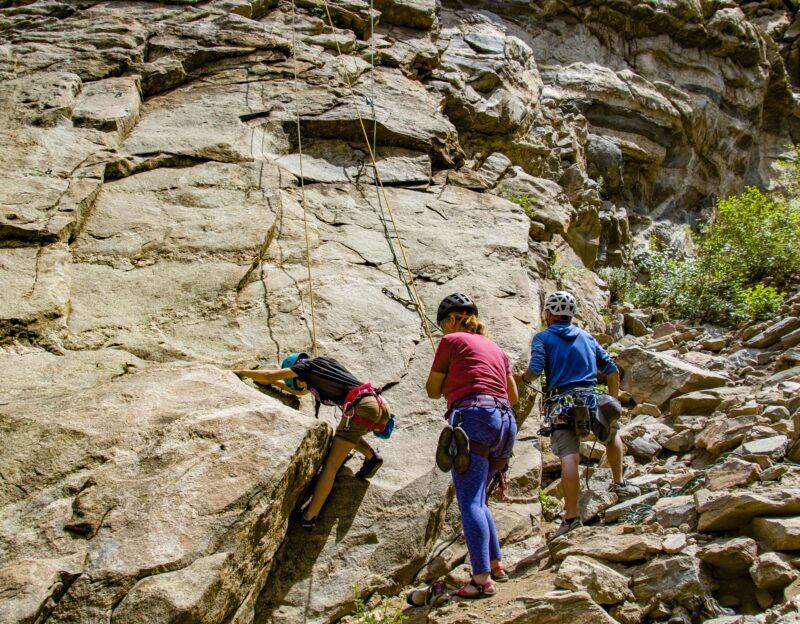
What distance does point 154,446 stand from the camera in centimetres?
451

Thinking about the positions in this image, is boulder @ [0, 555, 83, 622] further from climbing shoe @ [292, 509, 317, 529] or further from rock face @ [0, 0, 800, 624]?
climbing shoe @ [292, 509, 317, 529]

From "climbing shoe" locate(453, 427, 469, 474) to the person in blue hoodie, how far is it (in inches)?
45.6


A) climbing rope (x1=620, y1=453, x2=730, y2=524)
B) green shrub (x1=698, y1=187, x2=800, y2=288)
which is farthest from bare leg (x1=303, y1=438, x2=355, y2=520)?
green shrub (x1=698, y1=187, x2=800, y2=288)

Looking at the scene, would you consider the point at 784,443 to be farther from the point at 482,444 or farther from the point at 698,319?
the point at 698,319

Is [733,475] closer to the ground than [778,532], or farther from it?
closer to the ground

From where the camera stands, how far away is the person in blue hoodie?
5.39 m

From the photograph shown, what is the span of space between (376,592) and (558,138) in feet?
37.2

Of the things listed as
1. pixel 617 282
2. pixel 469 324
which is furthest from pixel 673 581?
pixel 617 282

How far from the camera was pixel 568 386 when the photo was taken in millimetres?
5691

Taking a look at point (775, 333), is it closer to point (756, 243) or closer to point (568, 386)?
point (756, 243)

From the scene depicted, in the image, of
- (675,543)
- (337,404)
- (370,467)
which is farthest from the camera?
(370,467)

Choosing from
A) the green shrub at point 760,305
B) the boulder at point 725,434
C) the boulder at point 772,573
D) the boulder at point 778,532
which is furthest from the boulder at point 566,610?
the green shrub at point 760,305

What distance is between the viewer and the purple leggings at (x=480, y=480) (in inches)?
175

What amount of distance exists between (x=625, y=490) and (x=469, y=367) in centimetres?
183
